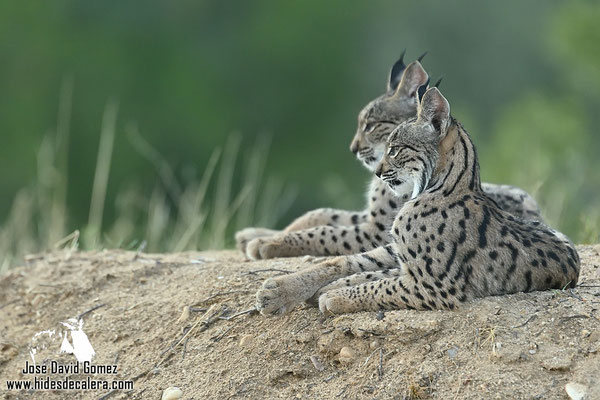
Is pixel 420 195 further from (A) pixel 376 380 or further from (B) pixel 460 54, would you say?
(B) pixel 460 54

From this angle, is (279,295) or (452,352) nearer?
(452,352)

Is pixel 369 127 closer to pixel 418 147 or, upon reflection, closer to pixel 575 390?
pixel 418 147

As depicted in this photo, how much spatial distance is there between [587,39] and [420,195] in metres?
19.6

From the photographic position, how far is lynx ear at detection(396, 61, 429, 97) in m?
8.36

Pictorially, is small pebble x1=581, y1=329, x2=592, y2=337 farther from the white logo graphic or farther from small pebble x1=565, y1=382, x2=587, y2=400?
the white logo graphic

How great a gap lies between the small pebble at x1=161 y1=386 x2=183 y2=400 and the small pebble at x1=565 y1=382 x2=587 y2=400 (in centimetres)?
225

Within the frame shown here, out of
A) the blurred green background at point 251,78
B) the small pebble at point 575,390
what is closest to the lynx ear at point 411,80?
the small pebble at point 575,390

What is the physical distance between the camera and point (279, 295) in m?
6.73

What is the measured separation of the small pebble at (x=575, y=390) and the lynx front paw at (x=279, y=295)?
6.31 ft

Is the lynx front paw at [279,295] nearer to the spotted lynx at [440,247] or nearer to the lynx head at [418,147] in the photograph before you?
the spotted lynx at [440,247]

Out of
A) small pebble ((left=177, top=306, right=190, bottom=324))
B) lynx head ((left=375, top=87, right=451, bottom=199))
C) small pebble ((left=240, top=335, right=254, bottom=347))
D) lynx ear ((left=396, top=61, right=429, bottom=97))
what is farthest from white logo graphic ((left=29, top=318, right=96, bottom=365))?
lynx ear ((left=396, top=61, right=429, bottom=97))

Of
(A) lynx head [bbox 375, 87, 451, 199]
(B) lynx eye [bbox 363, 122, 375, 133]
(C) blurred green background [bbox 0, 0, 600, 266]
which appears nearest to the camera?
(A) lynx head [bbox 375, 87, 451, 199]

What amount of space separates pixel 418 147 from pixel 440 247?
75 cm

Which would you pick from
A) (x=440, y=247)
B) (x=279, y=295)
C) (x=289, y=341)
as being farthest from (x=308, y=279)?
(x=440, y=247)
